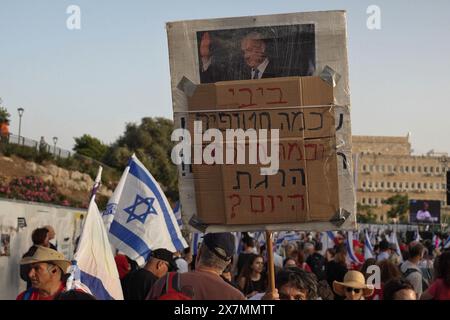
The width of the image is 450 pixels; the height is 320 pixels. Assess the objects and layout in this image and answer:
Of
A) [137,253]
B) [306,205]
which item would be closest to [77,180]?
[137,253]

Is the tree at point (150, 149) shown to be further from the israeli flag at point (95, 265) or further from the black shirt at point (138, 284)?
the israeli flag at point (95, 265)

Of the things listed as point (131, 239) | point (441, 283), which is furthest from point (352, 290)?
point (131, 239)

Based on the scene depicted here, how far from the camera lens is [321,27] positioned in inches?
240

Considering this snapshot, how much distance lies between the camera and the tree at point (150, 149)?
6175 centimetres

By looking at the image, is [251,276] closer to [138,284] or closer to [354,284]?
[138,284]

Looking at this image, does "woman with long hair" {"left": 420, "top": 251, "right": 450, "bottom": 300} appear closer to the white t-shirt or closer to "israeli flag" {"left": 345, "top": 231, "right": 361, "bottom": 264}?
"israeli flag" {"left": 345, "top": 231, "right": 361, "bottom": 264}

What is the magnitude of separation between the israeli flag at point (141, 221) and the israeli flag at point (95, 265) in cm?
136

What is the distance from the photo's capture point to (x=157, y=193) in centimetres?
905

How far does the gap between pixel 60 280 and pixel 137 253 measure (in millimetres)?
2150

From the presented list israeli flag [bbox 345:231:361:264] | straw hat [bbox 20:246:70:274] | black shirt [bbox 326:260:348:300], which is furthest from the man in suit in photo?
israeli flag [bbox 345:231:361:264]

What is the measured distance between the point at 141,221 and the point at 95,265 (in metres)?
1.81
